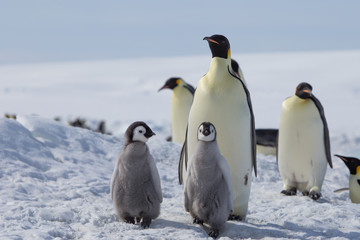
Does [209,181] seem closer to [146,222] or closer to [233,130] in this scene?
[146,222]

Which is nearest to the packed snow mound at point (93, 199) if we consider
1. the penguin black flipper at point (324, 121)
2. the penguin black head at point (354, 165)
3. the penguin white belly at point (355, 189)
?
the penguin white belly at point (355, 189)

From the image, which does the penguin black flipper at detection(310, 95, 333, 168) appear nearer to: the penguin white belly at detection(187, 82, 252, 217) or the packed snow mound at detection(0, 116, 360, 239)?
the packed snow mound at detection(0, 116, 360, 239)

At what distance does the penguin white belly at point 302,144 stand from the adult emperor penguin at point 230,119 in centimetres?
179

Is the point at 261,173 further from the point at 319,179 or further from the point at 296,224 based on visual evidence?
the point at 296,224

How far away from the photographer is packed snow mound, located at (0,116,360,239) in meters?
4.23

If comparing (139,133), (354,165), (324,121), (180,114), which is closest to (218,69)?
(139,133)

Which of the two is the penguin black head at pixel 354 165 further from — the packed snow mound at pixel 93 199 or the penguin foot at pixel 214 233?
the penguin foot at pixel 214 233

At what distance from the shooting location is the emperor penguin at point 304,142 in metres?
6.41

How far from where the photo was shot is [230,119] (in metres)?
4.66

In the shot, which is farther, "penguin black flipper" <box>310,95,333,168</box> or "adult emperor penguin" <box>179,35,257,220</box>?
"penguin black flipper" <box>310,95,333,168</box>

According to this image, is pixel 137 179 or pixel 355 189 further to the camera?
pixel 355 189

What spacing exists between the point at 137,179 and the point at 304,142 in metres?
2.87

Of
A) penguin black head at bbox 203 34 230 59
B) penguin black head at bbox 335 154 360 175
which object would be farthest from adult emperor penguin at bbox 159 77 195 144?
penguin black head at bbox 203 34 230 59

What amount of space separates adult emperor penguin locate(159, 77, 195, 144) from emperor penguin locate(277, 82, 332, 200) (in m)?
4.33
